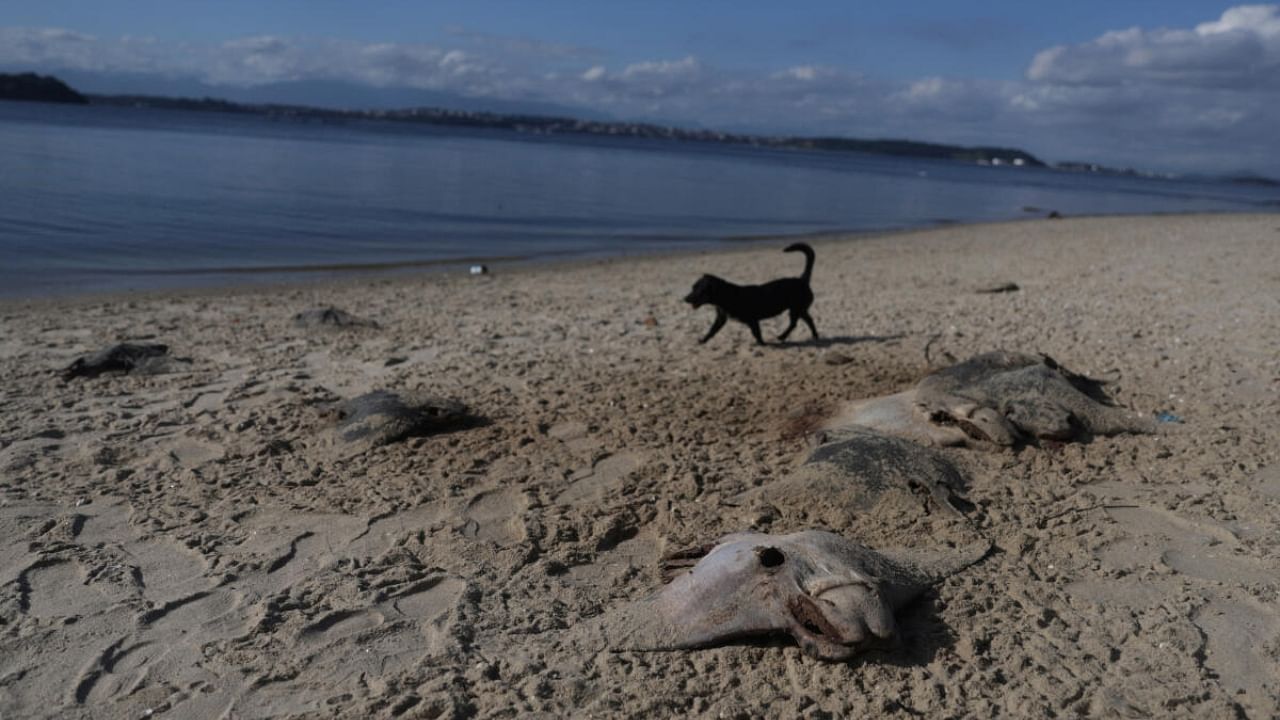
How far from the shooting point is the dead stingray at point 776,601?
12.8 feet

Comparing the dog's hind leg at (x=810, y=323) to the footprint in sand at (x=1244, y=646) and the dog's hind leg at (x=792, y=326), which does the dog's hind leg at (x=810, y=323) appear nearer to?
the dog's hind leg at (x=792, y=326)

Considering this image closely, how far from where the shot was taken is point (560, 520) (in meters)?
5.38

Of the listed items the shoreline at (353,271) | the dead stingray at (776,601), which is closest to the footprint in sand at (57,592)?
the dead stingray at (776,601)

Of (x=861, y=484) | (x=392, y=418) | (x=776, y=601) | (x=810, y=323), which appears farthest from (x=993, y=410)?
(x=392, y=418)

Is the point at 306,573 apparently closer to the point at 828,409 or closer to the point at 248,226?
the point at 828,409

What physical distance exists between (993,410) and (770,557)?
3.20m

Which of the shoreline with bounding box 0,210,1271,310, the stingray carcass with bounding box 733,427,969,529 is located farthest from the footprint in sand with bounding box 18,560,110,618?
the shoreline with bounding box 0,210,1271,310

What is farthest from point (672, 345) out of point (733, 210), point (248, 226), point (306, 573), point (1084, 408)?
point (733, 210)

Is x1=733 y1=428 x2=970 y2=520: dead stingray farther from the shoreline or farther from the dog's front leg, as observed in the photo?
the shoreline

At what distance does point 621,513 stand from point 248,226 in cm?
1760

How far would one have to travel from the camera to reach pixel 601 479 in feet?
19.7

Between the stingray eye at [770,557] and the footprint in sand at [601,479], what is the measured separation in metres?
1.73

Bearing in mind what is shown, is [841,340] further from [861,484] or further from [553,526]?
[553,526]

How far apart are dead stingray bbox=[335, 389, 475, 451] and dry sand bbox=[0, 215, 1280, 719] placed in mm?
193
